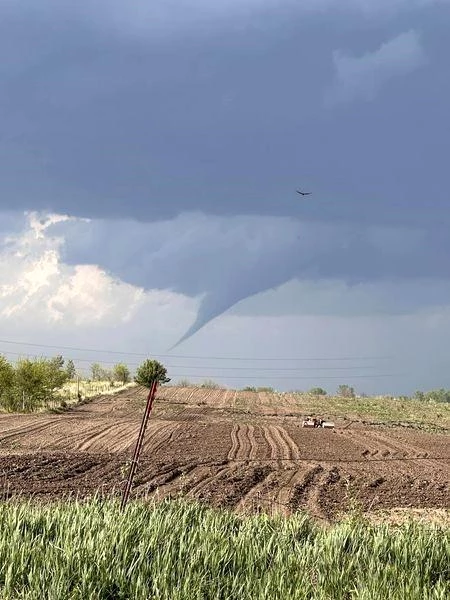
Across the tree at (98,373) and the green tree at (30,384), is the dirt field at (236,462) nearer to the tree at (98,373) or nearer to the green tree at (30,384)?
the green tree at (30,384)

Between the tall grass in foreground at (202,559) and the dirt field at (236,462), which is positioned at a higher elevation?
the tall grass in foreground at (202,559)

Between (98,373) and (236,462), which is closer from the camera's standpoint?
(236,462)

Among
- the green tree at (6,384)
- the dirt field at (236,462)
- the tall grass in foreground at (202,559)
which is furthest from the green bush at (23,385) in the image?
the tall grass in foreground at (202,559)

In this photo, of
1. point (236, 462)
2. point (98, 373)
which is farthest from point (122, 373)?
point (236, 462)

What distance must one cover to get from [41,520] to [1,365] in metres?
39.6

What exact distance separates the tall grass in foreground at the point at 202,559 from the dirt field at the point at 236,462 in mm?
2397

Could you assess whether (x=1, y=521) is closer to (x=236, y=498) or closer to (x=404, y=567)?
(x=404, y=567)

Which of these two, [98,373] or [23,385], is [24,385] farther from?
[98,373]

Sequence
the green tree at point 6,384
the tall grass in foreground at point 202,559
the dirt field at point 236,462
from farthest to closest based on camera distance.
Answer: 1. the green tree at point 6,384
2. the dirt field at point 236,462
3. the tall grass in foreground at point 202,559

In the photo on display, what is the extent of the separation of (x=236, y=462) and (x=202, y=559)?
46.6 ft

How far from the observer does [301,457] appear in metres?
23.1

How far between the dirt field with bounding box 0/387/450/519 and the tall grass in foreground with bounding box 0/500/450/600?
240 cm

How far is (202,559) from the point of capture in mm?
6777

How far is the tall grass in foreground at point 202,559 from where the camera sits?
601 cm
